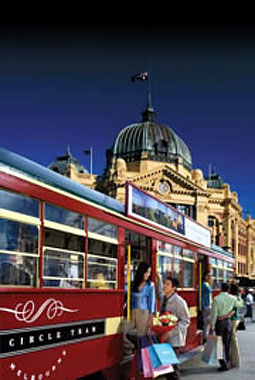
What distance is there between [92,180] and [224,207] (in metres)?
22.5

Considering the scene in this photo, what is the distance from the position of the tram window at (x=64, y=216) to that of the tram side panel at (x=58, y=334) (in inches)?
33.4

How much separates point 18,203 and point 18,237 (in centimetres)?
36

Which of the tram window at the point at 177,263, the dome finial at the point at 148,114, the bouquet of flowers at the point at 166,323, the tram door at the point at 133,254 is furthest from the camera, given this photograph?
the dome finial at the point at 148,114

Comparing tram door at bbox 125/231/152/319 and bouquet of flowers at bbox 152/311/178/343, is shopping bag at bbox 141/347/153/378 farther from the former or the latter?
tram door at bbox 125/231/152/319

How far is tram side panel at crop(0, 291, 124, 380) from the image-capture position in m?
5.47

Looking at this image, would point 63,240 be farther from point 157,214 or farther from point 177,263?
point 177,263

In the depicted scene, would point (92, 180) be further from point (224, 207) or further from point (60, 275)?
point (60, 275)

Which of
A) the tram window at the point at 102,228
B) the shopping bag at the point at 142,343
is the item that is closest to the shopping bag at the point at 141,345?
the shopping bag at the point at 142,343

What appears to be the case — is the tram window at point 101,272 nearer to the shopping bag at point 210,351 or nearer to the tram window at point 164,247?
the tram window at point 164,247

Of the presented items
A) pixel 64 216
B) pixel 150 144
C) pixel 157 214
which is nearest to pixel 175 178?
pixel 150 144

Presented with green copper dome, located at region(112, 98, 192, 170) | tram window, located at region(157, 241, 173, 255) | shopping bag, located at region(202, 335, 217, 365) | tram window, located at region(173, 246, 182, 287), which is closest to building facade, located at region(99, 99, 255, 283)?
green copper dome, located at region(112, 98, 192, 170)

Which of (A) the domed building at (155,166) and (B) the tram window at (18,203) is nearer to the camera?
(B) the tram window at (18,203)

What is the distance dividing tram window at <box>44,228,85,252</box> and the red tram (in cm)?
1

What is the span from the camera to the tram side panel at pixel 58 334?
5.47m
